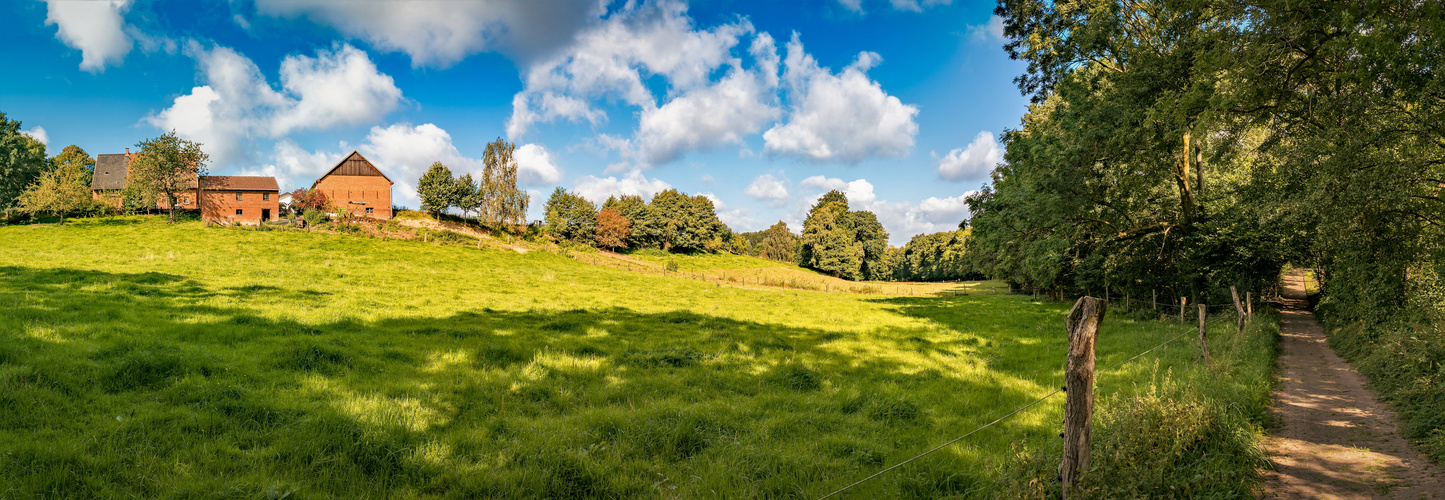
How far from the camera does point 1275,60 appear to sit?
11.7 m

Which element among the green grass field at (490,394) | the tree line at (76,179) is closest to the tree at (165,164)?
the tree line at (76,179)

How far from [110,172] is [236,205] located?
1441 cm

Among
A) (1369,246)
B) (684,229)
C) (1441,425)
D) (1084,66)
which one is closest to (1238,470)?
(1441,425)

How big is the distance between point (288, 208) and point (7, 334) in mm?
75737

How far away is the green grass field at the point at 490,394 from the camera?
5590 mm

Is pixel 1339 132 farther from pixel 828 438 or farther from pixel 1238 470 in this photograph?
pixel 828 438

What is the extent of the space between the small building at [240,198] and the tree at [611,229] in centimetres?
3735

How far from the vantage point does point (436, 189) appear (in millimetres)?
61750

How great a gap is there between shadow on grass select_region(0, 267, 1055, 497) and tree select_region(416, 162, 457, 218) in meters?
51.5

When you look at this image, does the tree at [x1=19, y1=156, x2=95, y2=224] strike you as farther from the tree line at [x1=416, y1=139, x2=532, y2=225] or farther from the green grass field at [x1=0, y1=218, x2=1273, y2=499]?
the green grass field at [x1=0, y1=218, x2=1273, y2=499]

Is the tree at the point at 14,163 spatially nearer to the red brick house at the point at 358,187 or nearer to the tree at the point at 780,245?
the red brick house at the point at 358,187

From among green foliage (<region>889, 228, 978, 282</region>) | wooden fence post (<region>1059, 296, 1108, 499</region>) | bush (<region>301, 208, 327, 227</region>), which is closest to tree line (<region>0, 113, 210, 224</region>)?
bush (<region>301, 208, 327, 227</region>)

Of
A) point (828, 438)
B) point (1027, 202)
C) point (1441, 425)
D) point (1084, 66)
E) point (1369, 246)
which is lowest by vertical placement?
point (828, 438)

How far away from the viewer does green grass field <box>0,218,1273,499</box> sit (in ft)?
18.3
